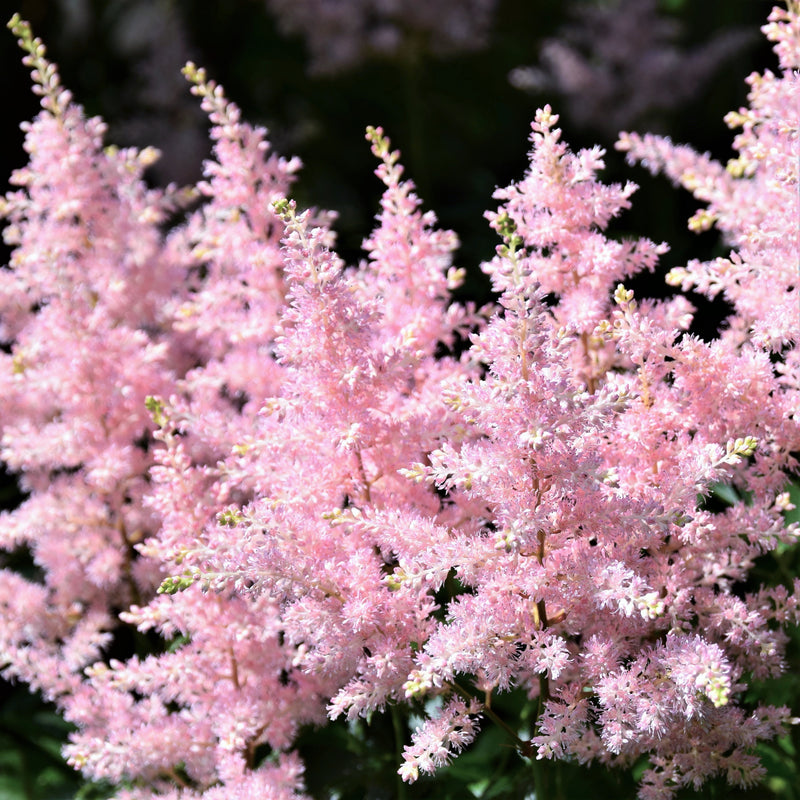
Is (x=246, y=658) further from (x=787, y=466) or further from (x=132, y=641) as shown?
(x=787, y=466)

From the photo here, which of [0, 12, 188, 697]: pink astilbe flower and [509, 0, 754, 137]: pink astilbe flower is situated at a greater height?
[509, 0, 754, 137]: pink astilbe flower

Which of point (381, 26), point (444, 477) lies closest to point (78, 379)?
Answer: point (444, 477)

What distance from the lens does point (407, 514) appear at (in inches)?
28.9

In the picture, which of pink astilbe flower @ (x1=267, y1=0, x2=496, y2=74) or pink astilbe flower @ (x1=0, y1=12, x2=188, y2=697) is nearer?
pink astilbe flower @ (x1=0, y1=12, x2=188, y2=697)

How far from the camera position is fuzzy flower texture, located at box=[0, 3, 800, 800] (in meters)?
0.70

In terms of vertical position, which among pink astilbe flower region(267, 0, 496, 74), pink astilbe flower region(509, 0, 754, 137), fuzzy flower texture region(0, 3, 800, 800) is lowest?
fuzzy flower texture region(0, 3, 800, 800)

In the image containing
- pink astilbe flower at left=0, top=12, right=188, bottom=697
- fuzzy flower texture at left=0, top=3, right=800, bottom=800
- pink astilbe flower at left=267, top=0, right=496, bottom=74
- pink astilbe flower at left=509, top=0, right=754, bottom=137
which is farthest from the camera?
pink astilbe flower at left=267, top=0, right=496, bottom=74

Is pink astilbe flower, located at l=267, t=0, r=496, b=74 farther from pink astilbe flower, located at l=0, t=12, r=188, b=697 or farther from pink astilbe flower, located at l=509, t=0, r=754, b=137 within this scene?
pink astilbe flower, located at l=0, t=12, r=188, b=697

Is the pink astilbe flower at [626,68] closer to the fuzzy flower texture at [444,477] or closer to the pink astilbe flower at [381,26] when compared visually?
the pink astilbe flower at [381,26]

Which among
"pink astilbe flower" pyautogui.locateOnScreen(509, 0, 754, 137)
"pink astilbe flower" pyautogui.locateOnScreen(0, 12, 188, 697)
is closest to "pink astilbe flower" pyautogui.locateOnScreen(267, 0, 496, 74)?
"pink astilbe flower" pyautogui.locateOnScreen(509, 0, 754, 137)

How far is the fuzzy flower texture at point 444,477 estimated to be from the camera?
2.29ft

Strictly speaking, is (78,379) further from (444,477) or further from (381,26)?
(381,26)

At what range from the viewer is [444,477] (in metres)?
0.70

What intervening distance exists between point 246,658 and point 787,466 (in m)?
0.42
